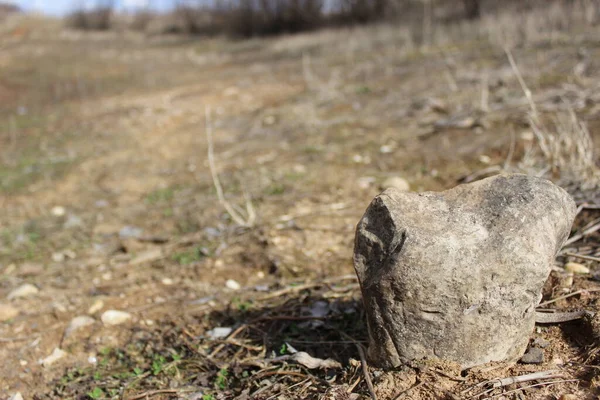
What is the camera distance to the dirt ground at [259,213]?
80.0 inches

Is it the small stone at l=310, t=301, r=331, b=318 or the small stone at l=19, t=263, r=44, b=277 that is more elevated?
the small stone at l=310, t=301, r=331, b=318

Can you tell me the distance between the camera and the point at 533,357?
172cm

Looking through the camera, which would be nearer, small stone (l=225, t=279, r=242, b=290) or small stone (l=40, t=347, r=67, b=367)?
small stone (l=40, t=347, r=67, b=367)

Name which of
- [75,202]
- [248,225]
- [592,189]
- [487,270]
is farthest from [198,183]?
[487,270]

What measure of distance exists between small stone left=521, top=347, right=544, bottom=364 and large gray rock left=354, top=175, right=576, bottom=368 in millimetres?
20

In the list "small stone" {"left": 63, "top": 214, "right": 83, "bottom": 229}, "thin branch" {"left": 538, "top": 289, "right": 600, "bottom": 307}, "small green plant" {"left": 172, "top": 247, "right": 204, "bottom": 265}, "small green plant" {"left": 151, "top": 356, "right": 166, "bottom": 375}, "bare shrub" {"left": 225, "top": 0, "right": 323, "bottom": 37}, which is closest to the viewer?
"thin branch" {"left": 538, "top": 289, "right": 600, "bottom": 307}

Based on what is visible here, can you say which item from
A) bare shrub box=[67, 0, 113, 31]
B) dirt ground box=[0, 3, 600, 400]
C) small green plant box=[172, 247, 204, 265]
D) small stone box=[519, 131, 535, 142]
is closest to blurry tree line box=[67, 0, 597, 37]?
bare shrub box=[67, 0, 113, 31]

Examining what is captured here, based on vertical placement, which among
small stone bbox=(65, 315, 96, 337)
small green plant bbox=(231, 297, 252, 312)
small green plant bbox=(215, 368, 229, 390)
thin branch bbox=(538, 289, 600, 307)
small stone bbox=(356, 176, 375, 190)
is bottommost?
small stone bbox=(65, 315, 96, 337)

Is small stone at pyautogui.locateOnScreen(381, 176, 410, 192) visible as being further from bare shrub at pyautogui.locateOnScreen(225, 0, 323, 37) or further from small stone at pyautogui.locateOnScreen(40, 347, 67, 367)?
bare shrub at pyautogui.locateOnScreen(225, 0, 323, 37)

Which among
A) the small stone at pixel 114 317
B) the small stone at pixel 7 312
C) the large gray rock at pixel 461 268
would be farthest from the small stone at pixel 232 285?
the large gray rock at pixel 461 268

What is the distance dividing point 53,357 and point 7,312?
0.58 m

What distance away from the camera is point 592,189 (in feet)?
8.94

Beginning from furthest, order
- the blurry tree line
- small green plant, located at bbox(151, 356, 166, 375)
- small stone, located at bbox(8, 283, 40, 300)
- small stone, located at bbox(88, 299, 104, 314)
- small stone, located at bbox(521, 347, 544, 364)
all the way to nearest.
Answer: the blurry tree line
small stone, located at bbox(8, 283, 40, 300)
small stone, located at bbox(88, 299, 104, 314)
small green plant, located at bbox(151, 356, 166, 375)
small stone, located at bbox(521, 347, 544, 364)

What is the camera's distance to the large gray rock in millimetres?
1593
